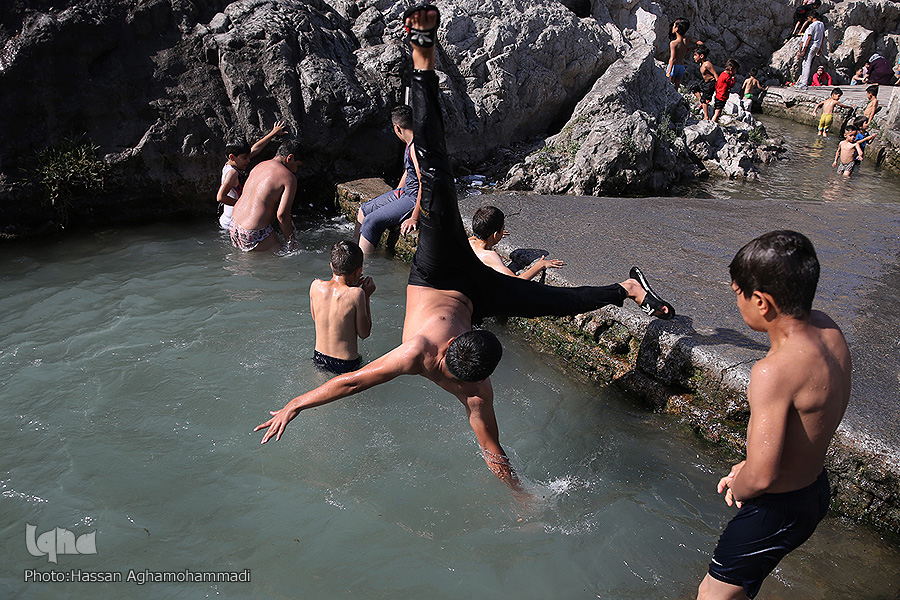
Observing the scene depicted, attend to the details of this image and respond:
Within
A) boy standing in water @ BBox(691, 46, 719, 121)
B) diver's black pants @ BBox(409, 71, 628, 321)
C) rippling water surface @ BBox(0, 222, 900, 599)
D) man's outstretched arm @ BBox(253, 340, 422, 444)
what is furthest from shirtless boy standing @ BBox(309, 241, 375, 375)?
boy standing in water @ BBox(691, 46, 719, 121)

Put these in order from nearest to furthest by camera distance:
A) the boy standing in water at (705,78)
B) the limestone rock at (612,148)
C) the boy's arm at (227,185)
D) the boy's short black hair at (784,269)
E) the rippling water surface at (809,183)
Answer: the boy's short black hair at (784,269)
the boy's arm at (227,185)
the limestone rock at (612,148)
the rippling water surface at (809,183)
the boy standing in water at (705,78)

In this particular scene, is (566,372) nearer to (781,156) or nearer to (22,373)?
(22,373)

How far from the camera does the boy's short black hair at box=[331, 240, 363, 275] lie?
3895mm

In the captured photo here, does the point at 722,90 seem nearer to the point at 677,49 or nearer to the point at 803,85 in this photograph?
the point at 677,49

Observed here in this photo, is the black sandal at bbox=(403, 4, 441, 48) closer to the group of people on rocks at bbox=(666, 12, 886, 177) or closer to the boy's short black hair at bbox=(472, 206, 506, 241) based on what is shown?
the boy's short black hair at bbox=(472, 206, 506, 241)

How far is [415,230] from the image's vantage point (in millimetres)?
5969

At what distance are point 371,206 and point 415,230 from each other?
0.63m

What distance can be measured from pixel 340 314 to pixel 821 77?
18.0 meters

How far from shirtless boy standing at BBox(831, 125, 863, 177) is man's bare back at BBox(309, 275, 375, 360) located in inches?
379

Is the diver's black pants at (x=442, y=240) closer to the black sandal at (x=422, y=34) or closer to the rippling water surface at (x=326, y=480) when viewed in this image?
the black sandal at (x=422, y=34)

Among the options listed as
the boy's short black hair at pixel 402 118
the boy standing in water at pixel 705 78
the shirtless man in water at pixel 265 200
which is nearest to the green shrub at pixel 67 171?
the shirtless man in water at pixel 265 200

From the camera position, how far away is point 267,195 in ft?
20.0

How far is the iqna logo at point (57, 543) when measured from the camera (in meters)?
3.05

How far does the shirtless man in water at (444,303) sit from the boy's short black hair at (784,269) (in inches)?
46.5
